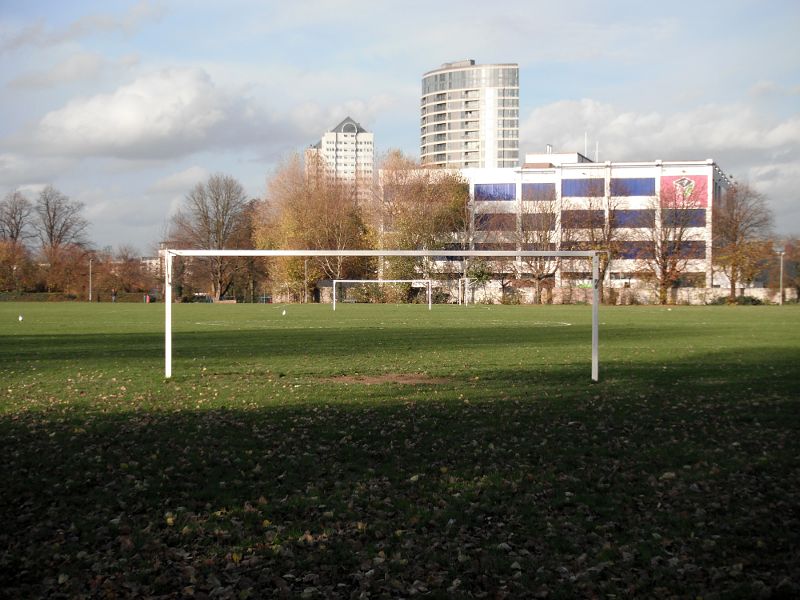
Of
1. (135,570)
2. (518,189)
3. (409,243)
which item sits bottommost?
(135,570)

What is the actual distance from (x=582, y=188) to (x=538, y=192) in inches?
223

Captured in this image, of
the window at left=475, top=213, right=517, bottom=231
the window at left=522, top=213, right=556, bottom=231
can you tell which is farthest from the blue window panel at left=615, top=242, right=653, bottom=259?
the window at left=475, top=213, right=517, bottom=231

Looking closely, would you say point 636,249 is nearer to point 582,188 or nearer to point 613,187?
point 613,187

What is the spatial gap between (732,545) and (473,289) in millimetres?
78805

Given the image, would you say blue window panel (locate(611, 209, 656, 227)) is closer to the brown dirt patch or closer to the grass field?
the grass field

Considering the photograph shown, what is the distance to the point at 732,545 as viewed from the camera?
19.1 ft

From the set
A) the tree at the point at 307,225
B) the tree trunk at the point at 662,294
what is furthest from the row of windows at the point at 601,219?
the tree at the point at 307,225

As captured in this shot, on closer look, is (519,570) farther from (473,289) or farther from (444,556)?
(473,289)

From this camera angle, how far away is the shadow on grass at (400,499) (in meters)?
5.32

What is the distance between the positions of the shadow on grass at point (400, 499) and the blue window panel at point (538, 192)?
77.3 m

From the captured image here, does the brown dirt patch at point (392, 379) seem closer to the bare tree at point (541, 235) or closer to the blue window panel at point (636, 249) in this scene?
the bare tree at point (541, 235)

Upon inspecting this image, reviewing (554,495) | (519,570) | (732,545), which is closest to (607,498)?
(554,495)

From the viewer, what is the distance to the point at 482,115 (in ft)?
616

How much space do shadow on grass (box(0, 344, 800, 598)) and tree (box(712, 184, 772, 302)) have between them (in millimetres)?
72510
